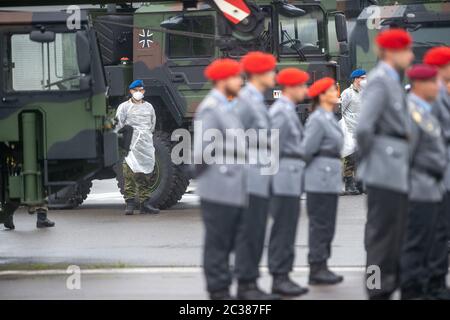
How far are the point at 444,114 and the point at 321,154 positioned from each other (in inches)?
70.4

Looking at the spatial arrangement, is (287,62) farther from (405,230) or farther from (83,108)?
(405,230)

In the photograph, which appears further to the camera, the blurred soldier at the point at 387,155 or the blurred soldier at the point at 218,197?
the blurred soldier at the point at 218,197

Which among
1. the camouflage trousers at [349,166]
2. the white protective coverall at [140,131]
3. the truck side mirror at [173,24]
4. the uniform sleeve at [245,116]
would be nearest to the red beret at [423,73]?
the uniform sleeve at [245,116]

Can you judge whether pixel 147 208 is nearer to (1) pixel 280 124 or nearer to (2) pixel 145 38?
(2) pixel 145 38

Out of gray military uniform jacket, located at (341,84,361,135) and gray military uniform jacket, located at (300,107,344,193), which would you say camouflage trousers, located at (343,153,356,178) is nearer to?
gray military uniform jacket, located at (341,84,361,135)

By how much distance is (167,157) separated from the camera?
66.3 ft

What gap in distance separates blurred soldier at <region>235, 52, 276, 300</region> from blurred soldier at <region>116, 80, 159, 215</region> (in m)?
8.62

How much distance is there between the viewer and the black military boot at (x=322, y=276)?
1221 cm

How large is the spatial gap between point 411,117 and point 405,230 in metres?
0.89

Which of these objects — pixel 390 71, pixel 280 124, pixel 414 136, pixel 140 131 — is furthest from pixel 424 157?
pixel 140 131

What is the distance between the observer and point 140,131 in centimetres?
1972

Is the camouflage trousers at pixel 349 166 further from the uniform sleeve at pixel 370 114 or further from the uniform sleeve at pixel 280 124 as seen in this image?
the uniform sleeve at pixel 370 114

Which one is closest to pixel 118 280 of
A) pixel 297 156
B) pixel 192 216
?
pixel 297 156

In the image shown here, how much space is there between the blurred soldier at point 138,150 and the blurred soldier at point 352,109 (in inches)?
130
